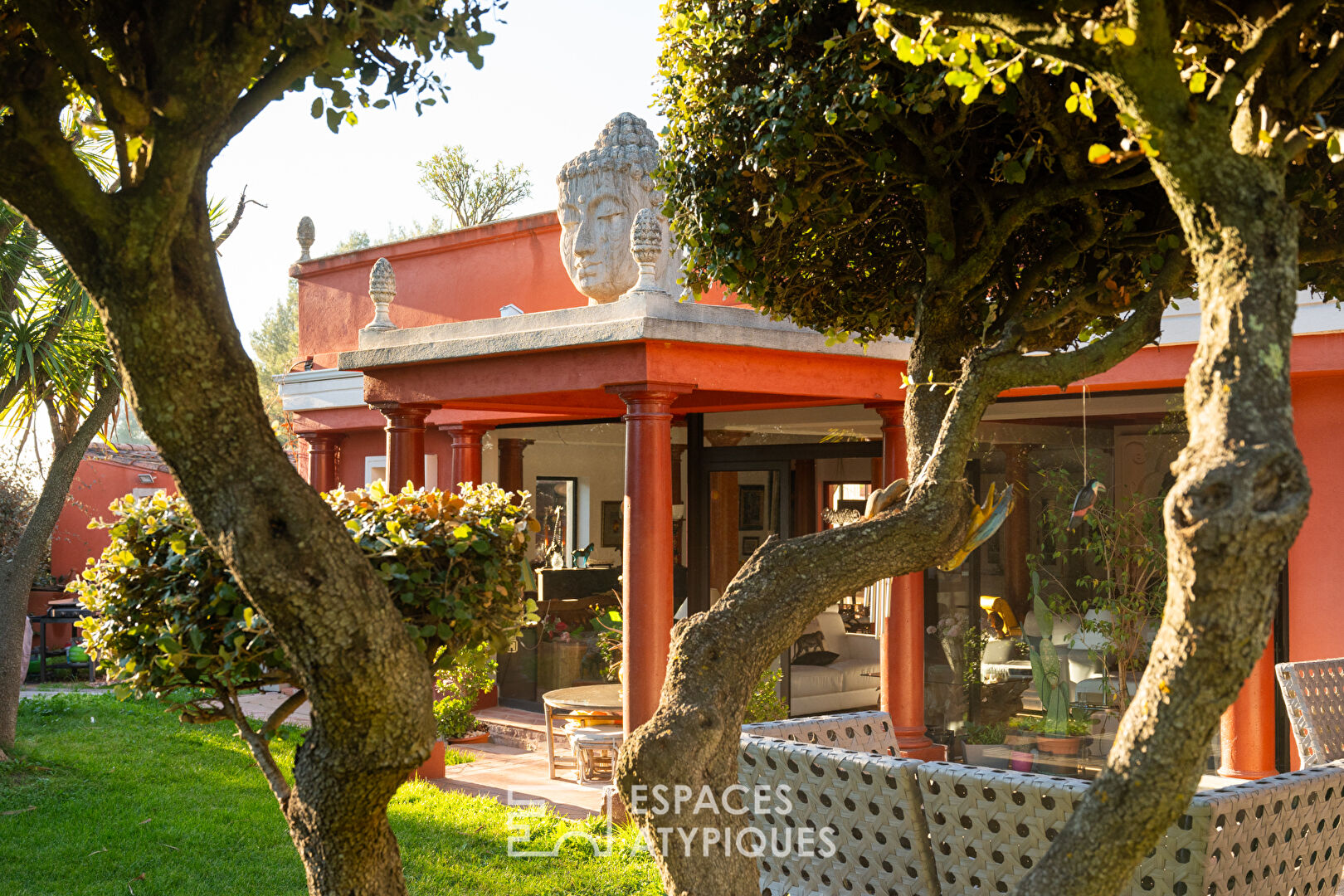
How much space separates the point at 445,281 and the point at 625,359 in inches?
Answer: 183

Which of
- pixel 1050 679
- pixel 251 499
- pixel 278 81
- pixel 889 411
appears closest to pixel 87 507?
pixel 889 411

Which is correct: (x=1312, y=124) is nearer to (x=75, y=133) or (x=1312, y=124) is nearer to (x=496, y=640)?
(x=496, y=640)

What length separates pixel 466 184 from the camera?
24922mm

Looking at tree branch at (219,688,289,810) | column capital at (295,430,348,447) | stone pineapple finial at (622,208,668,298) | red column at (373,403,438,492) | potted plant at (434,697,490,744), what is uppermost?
stone pineapple finial at (622,208,668,298)

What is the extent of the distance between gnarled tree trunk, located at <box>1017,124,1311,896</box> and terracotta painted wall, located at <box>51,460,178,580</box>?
16511mm

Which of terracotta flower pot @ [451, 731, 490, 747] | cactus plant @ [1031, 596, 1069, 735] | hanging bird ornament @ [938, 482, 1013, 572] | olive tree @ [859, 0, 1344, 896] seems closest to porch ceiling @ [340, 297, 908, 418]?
cactus plant @ [1031, 596, 1069, 735]

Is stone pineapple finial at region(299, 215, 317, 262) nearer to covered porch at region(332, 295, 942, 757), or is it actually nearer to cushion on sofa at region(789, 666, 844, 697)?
covered porch at region(332, 295, 942, 757)

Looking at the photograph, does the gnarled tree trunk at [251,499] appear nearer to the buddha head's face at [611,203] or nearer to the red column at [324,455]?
the buddha head's face at [611,203]

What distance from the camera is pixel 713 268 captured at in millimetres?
4219

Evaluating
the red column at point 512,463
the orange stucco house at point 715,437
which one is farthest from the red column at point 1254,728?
the red column at point 512,463

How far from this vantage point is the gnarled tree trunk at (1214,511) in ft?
5.92

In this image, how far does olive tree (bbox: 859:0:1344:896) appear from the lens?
5.97 ft

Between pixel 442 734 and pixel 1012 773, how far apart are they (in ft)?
22.3

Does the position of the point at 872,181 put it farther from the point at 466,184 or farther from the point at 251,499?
the point at 466,184
